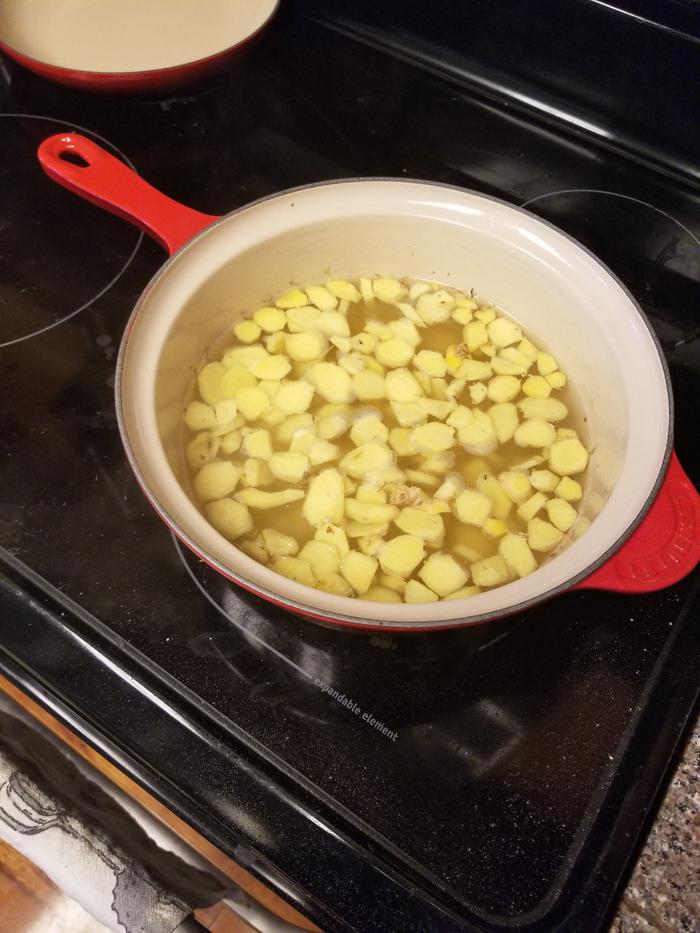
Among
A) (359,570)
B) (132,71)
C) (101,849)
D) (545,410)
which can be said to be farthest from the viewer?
(132,71)

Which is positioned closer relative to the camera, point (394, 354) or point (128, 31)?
point (394, 354)

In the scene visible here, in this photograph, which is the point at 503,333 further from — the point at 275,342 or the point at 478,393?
the point at 275,342

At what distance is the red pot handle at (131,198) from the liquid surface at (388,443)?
0.34 ft

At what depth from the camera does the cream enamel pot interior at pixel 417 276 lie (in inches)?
18.6

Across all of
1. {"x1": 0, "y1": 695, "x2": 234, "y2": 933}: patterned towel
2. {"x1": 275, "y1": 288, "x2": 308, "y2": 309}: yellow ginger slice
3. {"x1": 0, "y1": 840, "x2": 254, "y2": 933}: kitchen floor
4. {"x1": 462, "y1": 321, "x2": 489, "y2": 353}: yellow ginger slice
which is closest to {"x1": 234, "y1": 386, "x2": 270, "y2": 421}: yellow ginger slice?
{"x1": 275, "y1": 288, "x2": 308, "y2": 309}: yellow ginger slice

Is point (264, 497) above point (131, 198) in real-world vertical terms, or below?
below

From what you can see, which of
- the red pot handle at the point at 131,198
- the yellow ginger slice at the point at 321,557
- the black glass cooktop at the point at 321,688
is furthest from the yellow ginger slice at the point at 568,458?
the red pot handle at the point at 131,198

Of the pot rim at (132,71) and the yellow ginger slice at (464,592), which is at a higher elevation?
the pot rim at (132,71)

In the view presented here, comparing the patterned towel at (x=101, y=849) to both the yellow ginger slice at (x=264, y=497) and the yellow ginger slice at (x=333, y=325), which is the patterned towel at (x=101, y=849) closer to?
the yellow ginger slice at (x=264, y=497)

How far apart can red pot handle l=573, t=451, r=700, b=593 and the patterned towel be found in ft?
1.05

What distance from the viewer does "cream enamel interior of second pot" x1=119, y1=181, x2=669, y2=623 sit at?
484 millimetres

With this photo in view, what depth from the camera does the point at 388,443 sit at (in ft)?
2.10

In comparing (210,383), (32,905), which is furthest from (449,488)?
(32,905)

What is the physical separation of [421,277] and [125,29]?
510mm
